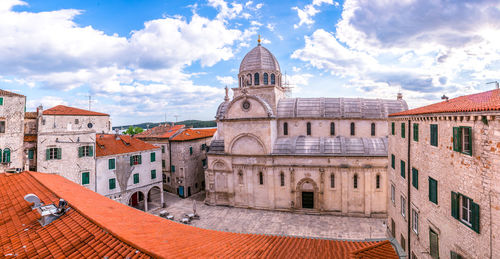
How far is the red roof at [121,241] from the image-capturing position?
6336mm

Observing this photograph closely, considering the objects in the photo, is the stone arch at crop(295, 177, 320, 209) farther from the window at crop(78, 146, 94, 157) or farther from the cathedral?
the window at crop(78, 146, 94, 157)

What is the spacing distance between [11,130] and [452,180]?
31.9 metres

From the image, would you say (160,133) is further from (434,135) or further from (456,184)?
(456,184)

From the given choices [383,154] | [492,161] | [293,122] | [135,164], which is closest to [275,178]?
[293,122]

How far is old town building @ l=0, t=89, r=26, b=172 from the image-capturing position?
20016 mm

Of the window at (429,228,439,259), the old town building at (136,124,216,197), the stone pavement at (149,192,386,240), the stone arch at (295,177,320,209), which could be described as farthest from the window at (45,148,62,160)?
the window at (429,228,439,259)

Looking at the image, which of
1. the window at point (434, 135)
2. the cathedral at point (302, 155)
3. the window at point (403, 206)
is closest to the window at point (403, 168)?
the window at point (403, 206)

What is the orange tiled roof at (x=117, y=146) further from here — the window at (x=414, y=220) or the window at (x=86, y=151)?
the window at (x=414, y=220)

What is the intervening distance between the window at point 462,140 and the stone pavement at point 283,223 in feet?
50.0

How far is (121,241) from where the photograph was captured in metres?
6.51

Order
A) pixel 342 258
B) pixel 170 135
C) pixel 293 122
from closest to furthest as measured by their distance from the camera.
Answer: pixel 342 258 → pixel 293 122 → pixel 170 135

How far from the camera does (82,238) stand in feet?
22.4

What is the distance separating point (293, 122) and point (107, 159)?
22.5m

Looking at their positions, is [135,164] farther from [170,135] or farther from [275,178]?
[275,178]
